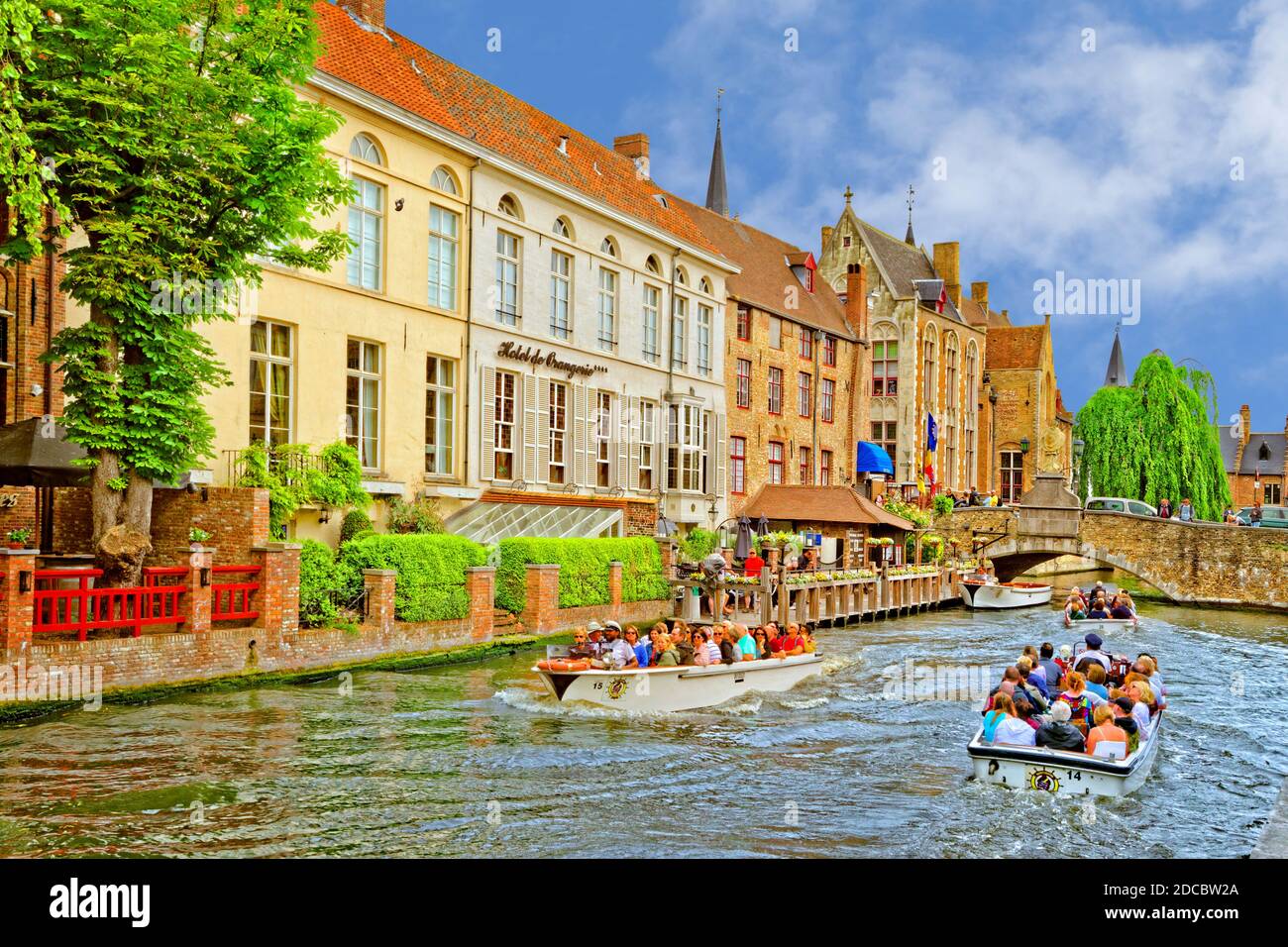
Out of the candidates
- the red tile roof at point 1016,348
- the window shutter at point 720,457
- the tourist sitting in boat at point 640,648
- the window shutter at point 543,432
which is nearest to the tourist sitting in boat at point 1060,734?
the tourist sitting in boat at point 640,648

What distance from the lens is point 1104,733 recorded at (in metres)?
12.4

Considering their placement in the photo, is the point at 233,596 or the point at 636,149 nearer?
the point at 233,596

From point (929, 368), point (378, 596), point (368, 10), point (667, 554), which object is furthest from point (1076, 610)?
point (368, 10)

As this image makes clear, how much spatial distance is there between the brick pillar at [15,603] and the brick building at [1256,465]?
88.7 m

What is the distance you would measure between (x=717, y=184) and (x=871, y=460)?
2261cm

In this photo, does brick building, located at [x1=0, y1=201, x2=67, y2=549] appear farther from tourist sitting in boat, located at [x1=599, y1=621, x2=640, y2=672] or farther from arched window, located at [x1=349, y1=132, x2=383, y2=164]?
tourist sitting in boat, located at [x1=599, y1=621, x2=640, y2=672]

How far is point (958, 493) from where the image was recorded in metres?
52.9

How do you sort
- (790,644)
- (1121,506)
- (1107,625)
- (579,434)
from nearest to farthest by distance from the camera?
(790,644)
(579,434)
(1107,625)
(1121,506)

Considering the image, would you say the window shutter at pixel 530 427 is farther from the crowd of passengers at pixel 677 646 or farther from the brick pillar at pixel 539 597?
the crowd of passengers at pixel 677 646

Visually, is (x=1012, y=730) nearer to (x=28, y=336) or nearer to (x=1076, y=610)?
(x=28, y=336)

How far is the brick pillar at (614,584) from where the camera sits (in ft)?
86.0

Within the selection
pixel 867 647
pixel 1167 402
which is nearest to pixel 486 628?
pixel 867 647
